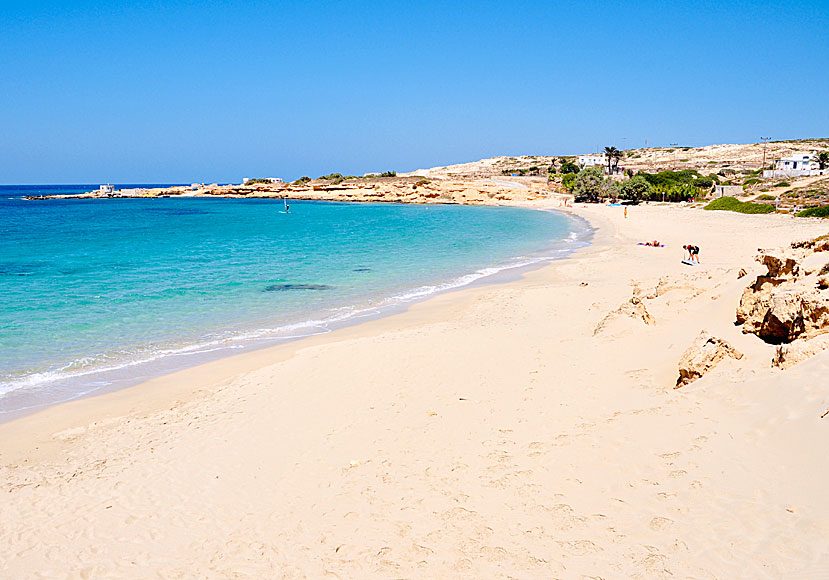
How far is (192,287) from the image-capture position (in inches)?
755

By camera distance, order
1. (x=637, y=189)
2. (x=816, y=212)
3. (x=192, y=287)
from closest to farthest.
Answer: (x=192, y=287) < (x=816, y=212) < (x=637, y=189)

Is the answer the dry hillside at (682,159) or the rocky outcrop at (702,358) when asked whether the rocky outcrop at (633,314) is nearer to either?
the rocky outcrop at (702,358)

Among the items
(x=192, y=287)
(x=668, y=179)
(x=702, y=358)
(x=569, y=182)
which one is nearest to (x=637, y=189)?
(x=668, y=179)

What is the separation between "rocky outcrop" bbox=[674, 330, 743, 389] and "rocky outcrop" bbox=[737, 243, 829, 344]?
0.86m

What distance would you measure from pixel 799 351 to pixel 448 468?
4164mm

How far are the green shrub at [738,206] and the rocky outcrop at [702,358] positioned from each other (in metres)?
40.2

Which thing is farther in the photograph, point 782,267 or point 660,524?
point 782,267

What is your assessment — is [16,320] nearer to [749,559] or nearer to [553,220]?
[749,559]

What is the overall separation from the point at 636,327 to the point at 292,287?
12497 millimetres

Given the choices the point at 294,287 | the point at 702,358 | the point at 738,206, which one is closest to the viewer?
the point at 702,358

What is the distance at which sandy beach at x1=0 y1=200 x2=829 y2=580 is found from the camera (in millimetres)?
4238

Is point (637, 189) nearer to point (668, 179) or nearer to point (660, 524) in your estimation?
point (668, 179)

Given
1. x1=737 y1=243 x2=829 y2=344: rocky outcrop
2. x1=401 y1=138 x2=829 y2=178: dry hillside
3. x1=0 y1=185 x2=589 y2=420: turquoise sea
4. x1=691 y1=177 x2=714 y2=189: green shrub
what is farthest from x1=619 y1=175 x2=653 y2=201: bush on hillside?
x1=737 y1=243 x2=829 y2=344: rocky outcrop

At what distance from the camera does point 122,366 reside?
10828mm
